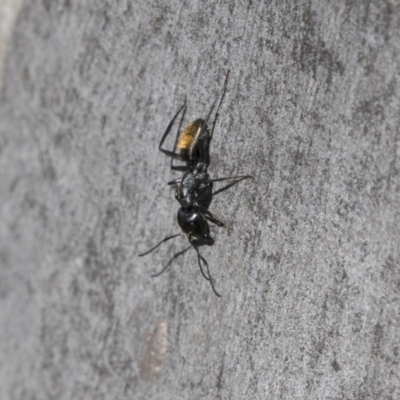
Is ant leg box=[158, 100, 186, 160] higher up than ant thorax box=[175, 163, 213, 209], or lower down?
higher up

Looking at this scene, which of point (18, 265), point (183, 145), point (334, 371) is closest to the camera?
point (334, 371)

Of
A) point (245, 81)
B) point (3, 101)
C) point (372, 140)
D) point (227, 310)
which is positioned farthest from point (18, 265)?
point (372, 140)

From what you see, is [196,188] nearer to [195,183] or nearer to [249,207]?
[195,183]

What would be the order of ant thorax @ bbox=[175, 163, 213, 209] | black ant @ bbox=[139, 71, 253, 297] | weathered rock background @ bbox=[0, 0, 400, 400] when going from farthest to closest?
ant thorax @ bbox=[175, 163, 213, 209] < black ant @ bbox=[139, 71, 253, 297] < weathered rock background @ bbox=[0, 0, 400, 400]

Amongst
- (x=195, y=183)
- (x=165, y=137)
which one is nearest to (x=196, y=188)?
(x=195, y=183)

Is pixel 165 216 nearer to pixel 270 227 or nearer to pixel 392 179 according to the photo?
pixel 270 227
